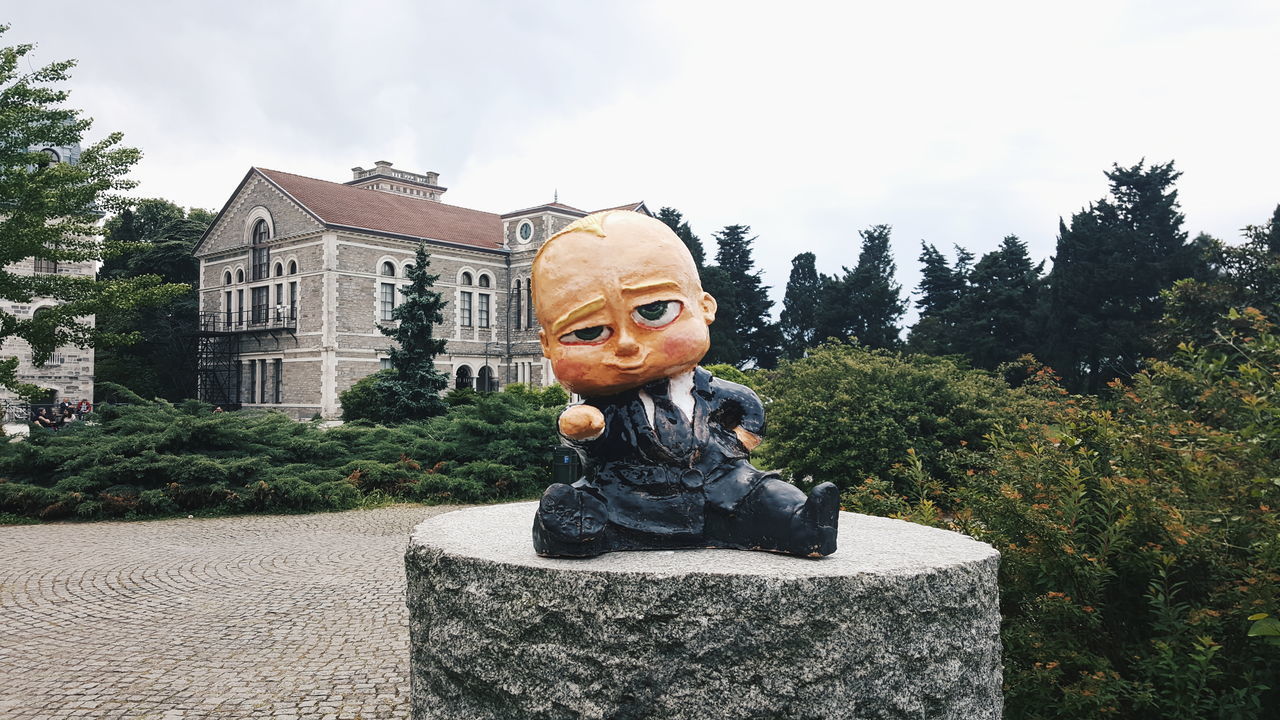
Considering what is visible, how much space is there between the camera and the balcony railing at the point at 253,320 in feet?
107

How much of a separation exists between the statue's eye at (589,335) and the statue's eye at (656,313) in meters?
0.14

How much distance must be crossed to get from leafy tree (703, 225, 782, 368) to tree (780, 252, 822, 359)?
1.16 m

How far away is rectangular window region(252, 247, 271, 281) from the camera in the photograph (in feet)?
111

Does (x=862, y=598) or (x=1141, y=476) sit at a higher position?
(x=1141, y=476)

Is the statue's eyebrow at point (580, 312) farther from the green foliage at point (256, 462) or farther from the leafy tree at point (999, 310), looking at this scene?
the leafy tree at point (999, 310)

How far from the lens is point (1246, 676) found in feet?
10.9

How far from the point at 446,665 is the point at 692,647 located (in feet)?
3.54

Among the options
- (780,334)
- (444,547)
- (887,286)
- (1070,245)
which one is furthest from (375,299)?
(444,547)

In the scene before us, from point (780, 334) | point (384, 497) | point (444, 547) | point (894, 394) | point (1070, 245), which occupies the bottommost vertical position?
point (384, 497)

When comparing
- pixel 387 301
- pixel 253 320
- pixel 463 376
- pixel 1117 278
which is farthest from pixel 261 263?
pixel 1117 278

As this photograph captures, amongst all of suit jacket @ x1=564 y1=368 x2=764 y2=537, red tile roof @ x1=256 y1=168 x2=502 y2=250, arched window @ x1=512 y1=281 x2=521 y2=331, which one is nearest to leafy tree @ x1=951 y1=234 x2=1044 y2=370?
arched window @ x1=512 y1=281 x2=521 y2=331

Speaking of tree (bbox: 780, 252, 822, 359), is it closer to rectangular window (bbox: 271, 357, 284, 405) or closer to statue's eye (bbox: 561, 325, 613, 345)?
rectangular window (bbox: 271, 357, 284, 405)

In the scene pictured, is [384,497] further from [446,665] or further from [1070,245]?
[1070,245]

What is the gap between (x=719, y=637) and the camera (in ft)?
9.89
